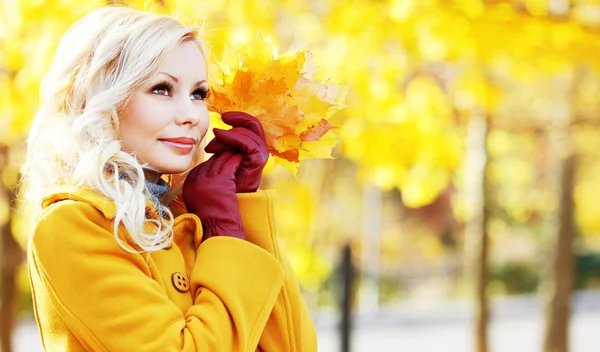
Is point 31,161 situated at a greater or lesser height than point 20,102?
greater

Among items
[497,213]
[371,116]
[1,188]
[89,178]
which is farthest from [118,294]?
[497,213]

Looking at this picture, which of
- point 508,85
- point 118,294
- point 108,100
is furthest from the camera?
point 508,85

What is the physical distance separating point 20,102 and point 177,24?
2.56 metres

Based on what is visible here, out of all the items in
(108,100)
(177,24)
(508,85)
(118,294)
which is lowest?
(508,85)

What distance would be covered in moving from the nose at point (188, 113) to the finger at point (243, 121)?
0.25ft

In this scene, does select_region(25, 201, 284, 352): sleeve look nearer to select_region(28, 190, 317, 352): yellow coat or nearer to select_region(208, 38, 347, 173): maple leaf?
select_region(28, 190, 317, 352): yellow coat

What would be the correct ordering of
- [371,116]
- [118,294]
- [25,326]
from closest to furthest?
[118,294] < [371,116] < [25,326]

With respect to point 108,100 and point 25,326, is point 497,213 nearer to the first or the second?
point 25,326

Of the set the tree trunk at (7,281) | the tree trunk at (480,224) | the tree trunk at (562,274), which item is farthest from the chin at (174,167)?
the tree trunk at (562,274)

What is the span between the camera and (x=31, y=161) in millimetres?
1835

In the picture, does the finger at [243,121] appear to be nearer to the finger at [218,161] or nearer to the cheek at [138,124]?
the finger at [218,161]

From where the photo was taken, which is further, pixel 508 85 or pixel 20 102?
pixel 508 85

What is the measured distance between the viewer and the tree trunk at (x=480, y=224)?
23.4 feet

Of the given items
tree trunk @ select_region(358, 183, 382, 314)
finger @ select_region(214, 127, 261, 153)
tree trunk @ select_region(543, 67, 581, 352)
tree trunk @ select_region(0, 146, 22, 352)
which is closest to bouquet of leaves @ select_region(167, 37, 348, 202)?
finger @ select_region(214, 127, 261, 153)
